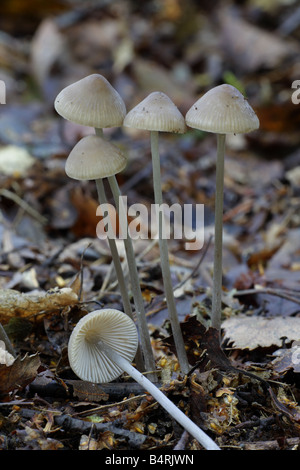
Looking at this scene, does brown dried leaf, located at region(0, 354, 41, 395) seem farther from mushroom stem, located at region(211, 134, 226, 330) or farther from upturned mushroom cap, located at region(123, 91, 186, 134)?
upturned mushroom cap, located at region(123, 91, 186, 134)

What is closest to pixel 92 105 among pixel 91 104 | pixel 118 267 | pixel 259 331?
pixel 91 104

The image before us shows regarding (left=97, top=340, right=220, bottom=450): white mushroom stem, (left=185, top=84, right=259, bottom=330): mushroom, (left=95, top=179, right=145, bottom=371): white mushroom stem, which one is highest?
(left=185, top=84, right=259, bottom=330): mushroom

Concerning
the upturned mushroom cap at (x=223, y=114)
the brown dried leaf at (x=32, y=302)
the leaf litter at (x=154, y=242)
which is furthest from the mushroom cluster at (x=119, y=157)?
the brown dried leaf at (x=32, y=302)

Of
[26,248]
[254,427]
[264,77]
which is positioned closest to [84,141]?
[254,427]

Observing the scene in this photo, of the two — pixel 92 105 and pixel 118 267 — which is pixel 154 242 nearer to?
pixel 118 267

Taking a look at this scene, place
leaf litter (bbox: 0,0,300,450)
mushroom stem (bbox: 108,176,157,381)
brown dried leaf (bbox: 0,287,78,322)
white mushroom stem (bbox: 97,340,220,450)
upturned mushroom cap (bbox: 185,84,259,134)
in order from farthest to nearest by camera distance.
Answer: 1. brown dried leaf (bbox: 0,287,78,322)
2. mushroom stem (bbox: 108,176,157,381)
3. leaf litter (bbox: 0,0,300,450)
4. upturned mushroom cap (bbox: 185,84,259,134)
5. white mushroom stem (bbox: 97,340,220,450)

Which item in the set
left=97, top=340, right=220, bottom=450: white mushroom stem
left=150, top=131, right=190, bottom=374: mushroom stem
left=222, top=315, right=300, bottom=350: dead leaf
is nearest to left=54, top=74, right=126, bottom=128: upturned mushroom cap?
left=150, top=131, right=190, bottom=374: mushroom stem
